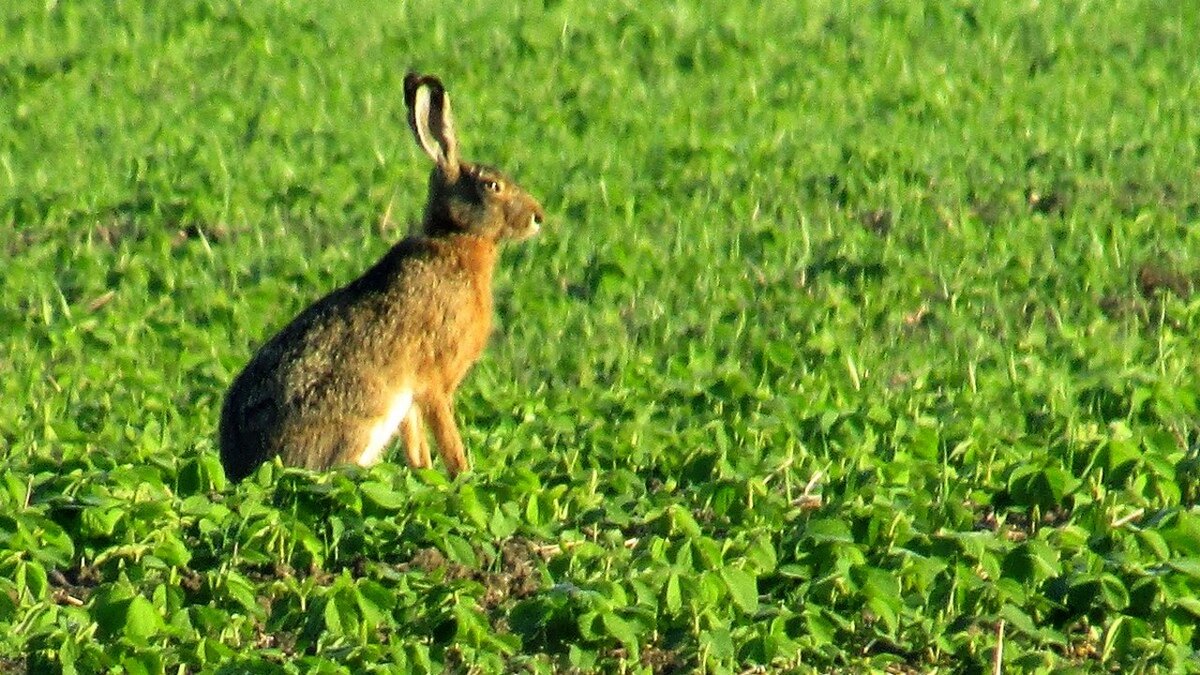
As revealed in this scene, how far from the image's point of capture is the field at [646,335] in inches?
237

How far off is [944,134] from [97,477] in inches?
274

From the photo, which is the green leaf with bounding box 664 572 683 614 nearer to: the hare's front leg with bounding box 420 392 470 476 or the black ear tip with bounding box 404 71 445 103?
the hare's front leg with bounding box 420 392 470 476

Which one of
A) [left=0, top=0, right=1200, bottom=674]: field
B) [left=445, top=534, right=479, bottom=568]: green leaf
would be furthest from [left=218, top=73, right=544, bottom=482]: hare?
[left=445, top=534, right=479, bottom=568]: green leaf

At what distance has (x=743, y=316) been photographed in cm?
963

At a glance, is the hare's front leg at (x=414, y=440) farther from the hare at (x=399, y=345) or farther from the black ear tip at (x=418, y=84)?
the black ear tip at (x=418, y=84)

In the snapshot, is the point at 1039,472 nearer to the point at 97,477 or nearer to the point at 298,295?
the point at 97,477

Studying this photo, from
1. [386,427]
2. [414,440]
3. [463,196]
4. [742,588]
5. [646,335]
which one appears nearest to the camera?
[742,588]

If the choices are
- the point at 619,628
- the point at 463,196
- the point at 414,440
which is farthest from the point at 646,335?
the point at 619,628

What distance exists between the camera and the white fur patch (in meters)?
7.56

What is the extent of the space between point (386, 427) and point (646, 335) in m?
2.19

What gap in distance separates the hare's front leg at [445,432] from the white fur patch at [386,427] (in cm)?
6

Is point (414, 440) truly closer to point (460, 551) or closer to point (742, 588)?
point (460, 551)

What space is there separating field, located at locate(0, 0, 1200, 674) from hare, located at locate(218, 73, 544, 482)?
309 millimetres

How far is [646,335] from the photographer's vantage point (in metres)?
9.62
